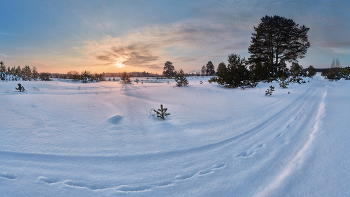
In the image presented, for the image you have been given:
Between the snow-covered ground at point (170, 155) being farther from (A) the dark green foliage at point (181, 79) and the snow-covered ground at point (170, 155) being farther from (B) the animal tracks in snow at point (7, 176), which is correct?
(A) the dark green foliage at point (181, 79)

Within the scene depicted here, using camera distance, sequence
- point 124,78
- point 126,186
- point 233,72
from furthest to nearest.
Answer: point 124,78, point 233,72, point 126,186

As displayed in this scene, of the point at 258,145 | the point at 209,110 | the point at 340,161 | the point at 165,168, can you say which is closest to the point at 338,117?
the point at 340,161

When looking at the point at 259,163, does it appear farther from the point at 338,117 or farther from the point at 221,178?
the point at 338,117

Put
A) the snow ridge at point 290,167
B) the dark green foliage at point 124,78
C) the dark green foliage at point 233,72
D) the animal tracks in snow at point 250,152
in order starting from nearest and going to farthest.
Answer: the snow ridge at point 290,167 → the animal tracks in snow at point 250,152 → the dark green foliage at point 233,72 → the dark green foliage at point 124,78

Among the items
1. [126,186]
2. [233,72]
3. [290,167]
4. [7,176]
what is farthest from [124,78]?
[290,167]

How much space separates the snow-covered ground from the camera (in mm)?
1863

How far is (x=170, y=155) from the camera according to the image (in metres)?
2.66

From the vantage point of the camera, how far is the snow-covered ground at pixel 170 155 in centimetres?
186

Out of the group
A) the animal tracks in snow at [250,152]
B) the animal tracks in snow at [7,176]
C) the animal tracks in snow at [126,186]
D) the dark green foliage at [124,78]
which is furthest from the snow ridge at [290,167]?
the dark green foliage at [124,78]

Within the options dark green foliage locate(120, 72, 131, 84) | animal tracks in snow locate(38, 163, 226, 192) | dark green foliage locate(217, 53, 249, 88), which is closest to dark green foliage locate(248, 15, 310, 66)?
dark green foliage locate(217, 53, 249, 88)

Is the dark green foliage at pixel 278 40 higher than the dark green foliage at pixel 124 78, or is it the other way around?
the dark green foliage at pixel 278 40

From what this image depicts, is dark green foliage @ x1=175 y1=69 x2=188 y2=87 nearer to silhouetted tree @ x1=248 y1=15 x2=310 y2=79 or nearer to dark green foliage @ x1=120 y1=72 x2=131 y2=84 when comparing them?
dark green foliage @ x1=120 y1=72 x2=131 y2=84

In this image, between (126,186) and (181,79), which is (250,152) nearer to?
(126,186)

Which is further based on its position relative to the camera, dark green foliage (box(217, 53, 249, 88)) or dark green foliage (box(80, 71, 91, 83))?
dark green foliage (box(80, 71, 91, 83))
